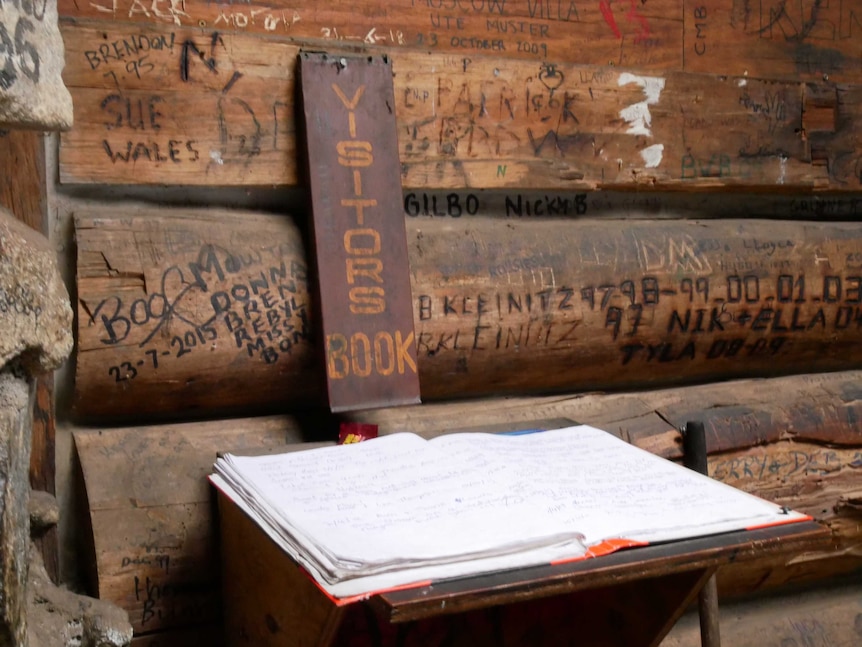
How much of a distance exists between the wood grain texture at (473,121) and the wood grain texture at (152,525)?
51 cm

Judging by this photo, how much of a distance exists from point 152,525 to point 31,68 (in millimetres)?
897

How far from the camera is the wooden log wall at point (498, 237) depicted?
Answer: 1853mm

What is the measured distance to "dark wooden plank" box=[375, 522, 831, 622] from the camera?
1.23 metres

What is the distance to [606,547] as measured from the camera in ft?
4.46

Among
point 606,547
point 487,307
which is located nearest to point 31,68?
point 606,547

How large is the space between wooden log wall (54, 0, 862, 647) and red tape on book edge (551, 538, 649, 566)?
0.73m

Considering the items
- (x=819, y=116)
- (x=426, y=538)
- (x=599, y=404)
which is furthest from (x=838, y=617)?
(x=426, y=538)

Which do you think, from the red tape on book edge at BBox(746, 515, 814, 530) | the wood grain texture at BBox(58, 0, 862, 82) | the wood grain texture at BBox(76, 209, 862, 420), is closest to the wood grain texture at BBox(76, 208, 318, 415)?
the wood grain texture at BBox(76, 209, 862, 420)

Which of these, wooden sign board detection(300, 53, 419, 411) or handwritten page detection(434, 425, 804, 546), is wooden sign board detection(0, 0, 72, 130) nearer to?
wooden sign board detection(300, 53, 419, 411)

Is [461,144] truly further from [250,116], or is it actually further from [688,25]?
[688,25]

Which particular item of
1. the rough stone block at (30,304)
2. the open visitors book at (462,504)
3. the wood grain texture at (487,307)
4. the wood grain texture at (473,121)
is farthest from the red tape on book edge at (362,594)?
the wood grain texture at (473,121)

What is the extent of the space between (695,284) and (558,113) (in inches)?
20.7

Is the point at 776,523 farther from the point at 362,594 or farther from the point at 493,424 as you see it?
the point at 493,424

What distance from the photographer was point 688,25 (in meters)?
2.38
